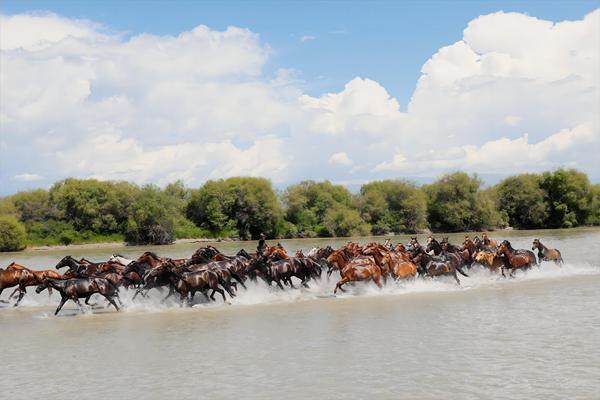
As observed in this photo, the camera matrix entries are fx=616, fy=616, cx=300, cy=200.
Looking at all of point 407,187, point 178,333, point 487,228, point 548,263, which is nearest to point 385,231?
point 407,187

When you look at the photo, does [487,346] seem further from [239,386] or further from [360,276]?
[360,276]

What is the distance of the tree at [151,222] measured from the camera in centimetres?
6003

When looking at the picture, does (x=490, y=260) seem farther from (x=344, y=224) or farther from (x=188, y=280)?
(x=344, y=224)

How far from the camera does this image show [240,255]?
19.2 meters

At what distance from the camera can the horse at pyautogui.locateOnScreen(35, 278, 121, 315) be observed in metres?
15.2

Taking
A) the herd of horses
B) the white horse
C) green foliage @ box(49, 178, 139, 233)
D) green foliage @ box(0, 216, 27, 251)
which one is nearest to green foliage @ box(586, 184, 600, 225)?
green foliage @ box(49, 178, 139, 233)

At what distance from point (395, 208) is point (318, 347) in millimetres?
62175

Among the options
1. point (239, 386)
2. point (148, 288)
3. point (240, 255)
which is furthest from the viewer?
point (240, 255)

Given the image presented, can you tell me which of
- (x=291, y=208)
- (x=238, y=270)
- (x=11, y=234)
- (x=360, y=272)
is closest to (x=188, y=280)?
(x=238, y=270)

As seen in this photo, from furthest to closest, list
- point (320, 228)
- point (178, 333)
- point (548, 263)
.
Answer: point (320, 228) → point (548, 263) → point (178, 333)

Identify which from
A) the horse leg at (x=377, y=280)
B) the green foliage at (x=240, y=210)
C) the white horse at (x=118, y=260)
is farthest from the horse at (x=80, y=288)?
the green foliage at (x=240, y=210)

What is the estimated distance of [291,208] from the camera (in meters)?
69.9

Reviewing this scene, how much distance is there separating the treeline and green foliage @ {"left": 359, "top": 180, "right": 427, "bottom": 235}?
0.37ft

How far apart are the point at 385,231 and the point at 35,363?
200 ft
